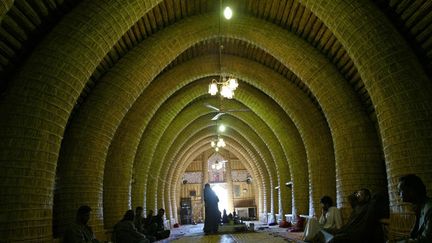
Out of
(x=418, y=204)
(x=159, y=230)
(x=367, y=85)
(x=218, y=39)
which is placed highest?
(x=218, y=39)

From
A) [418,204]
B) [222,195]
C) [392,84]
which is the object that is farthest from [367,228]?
[222,195]

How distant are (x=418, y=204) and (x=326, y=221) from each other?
439 centimetres

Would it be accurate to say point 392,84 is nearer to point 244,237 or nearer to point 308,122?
point 308,122

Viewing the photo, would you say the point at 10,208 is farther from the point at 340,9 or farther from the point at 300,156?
the point at 300,156

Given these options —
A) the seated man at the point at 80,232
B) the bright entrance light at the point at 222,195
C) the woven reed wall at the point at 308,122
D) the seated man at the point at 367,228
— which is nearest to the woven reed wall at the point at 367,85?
the seated man at the point at 80,232

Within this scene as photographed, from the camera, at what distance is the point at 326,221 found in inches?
289

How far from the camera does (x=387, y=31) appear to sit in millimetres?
6117

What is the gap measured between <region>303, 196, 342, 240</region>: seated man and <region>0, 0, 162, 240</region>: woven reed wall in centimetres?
476

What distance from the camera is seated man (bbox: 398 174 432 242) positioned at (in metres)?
2.88

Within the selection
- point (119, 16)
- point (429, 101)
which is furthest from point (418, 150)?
point (119, 16)

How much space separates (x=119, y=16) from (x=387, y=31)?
457 centimetres

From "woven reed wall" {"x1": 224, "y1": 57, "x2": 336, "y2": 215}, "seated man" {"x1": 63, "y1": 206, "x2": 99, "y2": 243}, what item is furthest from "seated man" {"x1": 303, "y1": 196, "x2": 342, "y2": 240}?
"seated man" {"x1": 63, "y1": 206, "x2": 99, "y2": 243}

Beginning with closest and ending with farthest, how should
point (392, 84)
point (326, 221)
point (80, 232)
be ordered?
point (80, 232) < point (392, 84) < point (326, 221)

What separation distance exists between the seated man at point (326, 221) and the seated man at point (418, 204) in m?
3.56
